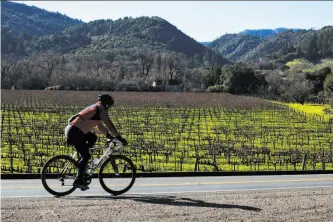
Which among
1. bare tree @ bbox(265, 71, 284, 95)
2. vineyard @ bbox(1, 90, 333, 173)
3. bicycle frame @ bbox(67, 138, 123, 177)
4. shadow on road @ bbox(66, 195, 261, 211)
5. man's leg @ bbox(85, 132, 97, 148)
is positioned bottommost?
vineyard @ bbox(1, 90, 333, 173)

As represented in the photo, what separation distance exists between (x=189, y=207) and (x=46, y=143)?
19574 millimetres

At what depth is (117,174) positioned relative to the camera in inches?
362

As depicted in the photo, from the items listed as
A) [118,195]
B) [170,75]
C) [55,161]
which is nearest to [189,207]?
[118,195]

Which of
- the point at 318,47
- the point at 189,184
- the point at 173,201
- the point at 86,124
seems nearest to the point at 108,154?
the point at 86,124

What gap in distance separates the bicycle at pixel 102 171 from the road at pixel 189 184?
0.24 m

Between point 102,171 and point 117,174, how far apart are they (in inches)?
12.7

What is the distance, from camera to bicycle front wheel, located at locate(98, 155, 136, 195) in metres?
9.10

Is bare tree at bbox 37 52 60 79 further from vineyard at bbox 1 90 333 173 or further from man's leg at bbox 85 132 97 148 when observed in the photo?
man's leg at bbox 85 132 97 148

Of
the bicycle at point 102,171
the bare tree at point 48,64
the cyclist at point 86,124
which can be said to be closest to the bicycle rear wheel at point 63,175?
the bicycle at point 102,171

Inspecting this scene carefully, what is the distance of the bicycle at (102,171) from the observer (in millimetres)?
8781

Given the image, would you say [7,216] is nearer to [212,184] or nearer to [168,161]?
[212,184]

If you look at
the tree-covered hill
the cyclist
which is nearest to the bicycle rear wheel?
the cyclist

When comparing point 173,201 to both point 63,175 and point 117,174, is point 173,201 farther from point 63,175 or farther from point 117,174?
point 63,175

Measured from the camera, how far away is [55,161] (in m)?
8.84
